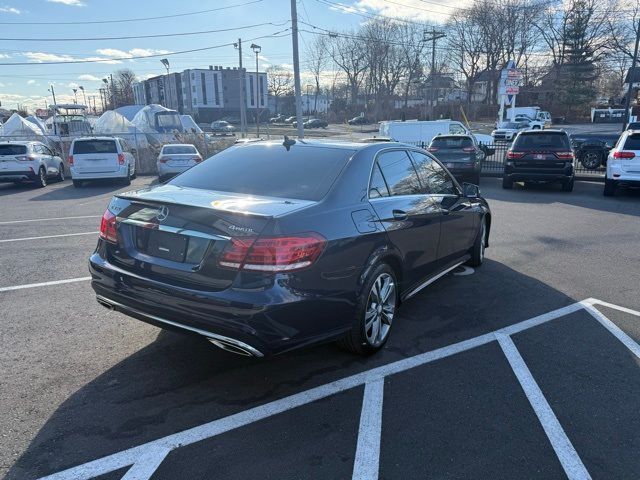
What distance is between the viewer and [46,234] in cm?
852

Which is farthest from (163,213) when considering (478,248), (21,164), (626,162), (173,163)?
(173,163)

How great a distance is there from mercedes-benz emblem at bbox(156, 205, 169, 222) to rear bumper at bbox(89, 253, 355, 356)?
0.42 meters

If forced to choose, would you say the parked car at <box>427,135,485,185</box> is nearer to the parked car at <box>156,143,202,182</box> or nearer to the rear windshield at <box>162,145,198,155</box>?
the parked car at <box>156,143,202,182</box>

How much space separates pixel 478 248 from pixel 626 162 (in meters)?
8.55

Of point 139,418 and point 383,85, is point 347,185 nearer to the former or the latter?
point 139,418

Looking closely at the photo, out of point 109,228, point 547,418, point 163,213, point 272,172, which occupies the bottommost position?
point 547,418

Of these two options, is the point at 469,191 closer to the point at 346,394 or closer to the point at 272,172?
the point at 272,172

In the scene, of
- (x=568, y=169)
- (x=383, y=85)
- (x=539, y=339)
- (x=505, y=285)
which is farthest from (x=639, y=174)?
(x=383, y=85)

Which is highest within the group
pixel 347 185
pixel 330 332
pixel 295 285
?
pixel 347 185

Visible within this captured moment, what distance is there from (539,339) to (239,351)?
2.64 m

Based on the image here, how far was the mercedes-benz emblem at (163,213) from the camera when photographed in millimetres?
3309

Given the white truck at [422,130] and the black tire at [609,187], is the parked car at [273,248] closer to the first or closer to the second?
the black tire at [609,187]

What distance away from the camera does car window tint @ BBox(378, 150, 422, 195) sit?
4.29m

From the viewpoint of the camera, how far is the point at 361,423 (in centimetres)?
304
